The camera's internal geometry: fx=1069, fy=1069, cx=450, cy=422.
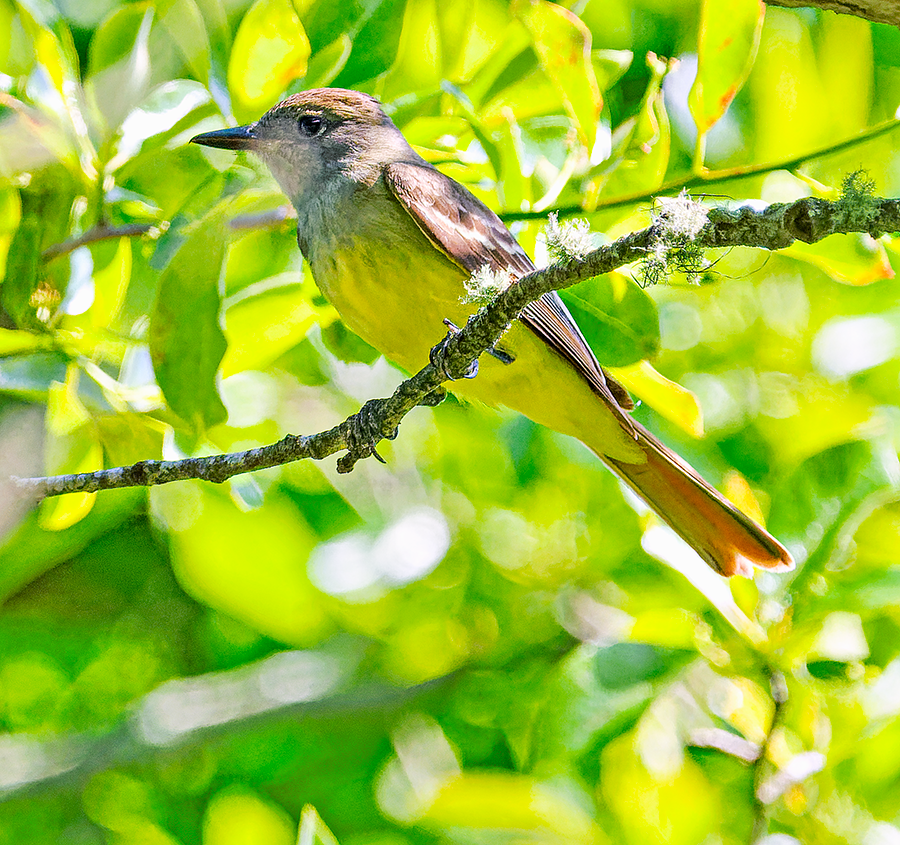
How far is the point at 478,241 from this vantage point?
250 centimetres

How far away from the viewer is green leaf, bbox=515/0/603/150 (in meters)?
2.06

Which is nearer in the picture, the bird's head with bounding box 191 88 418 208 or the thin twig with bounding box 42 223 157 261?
the thin twig with bounding box 42 223 157 261

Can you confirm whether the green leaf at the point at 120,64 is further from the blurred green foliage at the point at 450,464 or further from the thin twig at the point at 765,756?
the thin twig at the point at 765,756

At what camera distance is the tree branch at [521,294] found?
4.06 ft

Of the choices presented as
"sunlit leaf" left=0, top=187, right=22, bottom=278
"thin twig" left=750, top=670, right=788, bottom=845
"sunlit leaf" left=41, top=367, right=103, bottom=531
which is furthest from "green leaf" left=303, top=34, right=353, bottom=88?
"thin twig" left=750, top=670, right=788, bottom=845

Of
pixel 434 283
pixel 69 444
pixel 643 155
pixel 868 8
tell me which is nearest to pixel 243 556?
pixel 69 444

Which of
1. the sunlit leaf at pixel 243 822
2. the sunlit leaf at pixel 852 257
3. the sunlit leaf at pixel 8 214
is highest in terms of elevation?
the sunlit leaf at pixel 852 257

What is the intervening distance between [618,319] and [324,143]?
1264 mm

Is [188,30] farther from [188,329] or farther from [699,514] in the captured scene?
[699,514]

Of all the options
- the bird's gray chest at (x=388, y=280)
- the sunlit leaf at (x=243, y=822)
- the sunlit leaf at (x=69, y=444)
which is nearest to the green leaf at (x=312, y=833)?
the sunlit leaf at (x=243, y=822)

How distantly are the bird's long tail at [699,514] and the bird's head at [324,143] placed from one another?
41.5 inches

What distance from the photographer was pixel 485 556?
3.12 meters

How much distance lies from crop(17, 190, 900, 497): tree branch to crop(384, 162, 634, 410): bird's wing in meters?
0.40

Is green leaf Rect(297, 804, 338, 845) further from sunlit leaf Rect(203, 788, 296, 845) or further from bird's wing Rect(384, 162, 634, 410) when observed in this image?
bird's wing Rect(384, 162, 634, 410)
